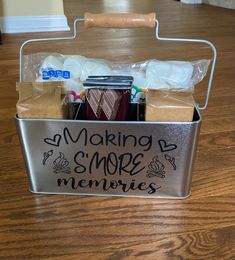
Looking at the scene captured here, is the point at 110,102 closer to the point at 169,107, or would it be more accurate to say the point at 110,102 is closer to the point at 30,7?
the point at 169,107

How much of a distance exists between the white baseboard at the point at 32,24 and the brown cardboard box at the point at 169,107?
1.70 m

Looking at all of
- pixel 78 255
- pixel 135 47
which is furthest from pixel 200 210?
pixel 135 47

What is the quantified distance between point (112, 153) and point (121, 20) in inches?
7.9

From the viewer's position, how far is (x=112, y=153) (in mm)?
474

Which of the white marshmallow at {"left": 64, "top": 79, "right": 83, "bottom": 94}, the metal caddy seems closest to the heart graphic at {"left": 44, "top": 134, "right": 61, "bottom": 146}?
the metal caddy

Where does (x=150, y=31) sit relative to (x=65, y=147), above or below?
below

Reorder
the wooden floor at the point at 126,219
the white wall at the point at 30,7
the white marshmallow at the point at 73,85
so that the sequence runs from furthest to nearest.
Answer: the white wall at the point at 30,7 → the white marshmallow at the point at 73,85 → the wooden floor at the point at 126,219

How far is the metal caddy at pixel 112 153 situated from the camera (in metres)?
0.45

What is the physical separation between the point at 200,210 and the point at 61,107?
0.26m

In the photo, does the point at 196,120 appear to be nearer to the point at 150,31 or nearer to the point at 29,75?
the point at 29,75

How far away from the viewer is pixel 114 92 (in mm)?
454

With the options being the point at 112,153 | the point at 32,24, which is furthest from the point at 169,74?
the point at 32,24

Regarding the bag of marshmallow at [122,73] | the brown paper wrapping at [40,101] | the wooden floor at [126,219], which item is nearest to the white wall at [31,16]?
the wooden floor at [126,219]

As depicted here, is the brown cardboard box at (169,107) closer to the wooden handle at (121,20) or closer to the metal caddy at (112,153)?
the metal caddy at (112,153)
